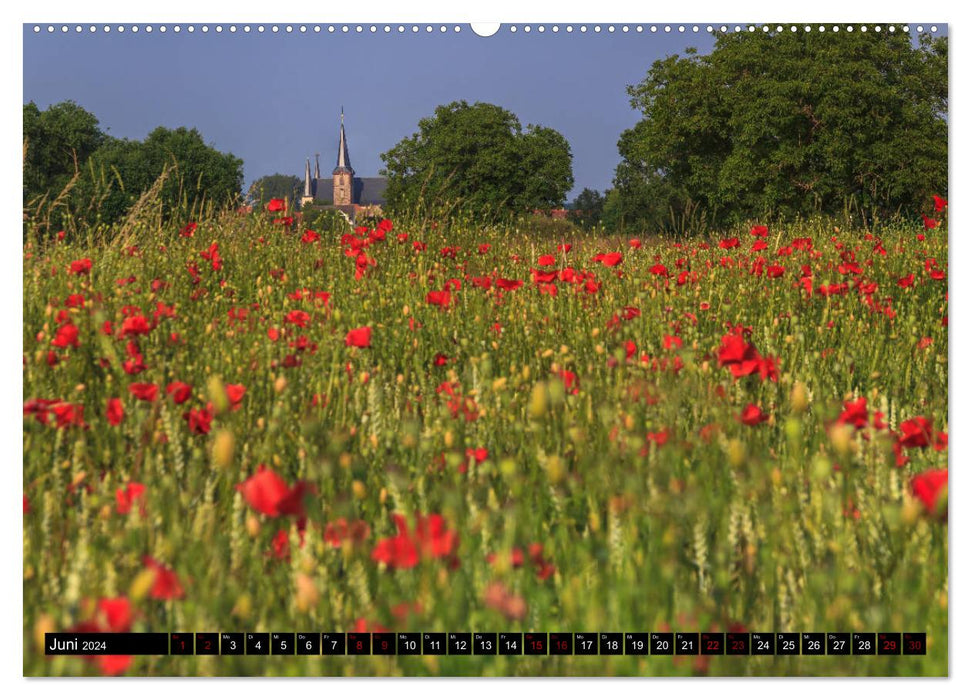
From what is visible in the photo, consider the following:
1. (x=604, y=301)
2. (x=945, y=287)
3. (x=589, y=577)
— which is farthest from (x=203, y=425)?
(x=945, y=287)

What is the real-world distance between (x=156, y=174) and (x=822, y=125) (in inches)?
227

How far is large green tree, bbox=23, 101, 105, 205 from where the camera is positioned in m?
2.67

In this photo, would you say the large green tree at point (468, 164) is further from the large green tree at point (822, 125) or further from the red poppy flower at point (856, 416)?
the red poppy flower at point (856, 416)

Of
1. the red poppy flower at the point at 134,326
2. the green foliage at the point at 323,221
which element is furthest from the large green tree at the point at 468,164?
the red poppy flower at the point at 134,326

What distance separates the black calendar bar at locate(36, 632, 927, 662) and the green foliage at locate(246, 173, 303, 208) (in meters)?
4.22

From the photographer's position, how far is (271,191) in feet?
19.8

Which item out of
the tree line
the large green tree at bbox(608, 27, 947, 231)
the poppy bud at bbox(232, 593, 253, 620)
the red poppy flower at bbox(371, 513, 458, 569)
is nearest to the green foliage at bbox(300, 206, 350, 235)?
the tree line

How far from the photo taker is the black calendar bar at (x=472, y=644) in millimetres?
1388

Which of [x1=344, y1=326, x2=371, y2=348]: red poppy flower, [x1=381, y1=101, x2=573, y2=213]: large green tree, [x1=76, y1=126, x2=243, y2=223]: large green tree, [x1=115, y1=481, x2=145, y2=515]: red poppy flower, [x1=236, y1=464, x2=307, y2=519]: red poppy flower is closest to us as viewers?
[x1=236, y1=464, x2=307, y2=519]: red poppy flower

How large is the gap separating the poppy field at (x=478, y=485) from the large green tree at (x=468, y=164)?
9.00ft

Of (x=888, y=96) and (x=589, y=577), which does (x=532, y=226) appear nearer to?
(x=888, y=96)

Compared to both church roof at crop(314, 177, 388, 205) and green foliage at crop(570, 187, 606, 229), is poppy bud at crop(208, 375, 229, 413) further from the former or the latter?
church roof at crop(314, 177, 388, 205)

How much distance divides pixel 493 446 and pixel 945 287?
2597 millimetres

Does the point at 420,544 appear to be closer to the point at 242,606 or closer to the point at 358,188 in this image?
the point at 242,606
